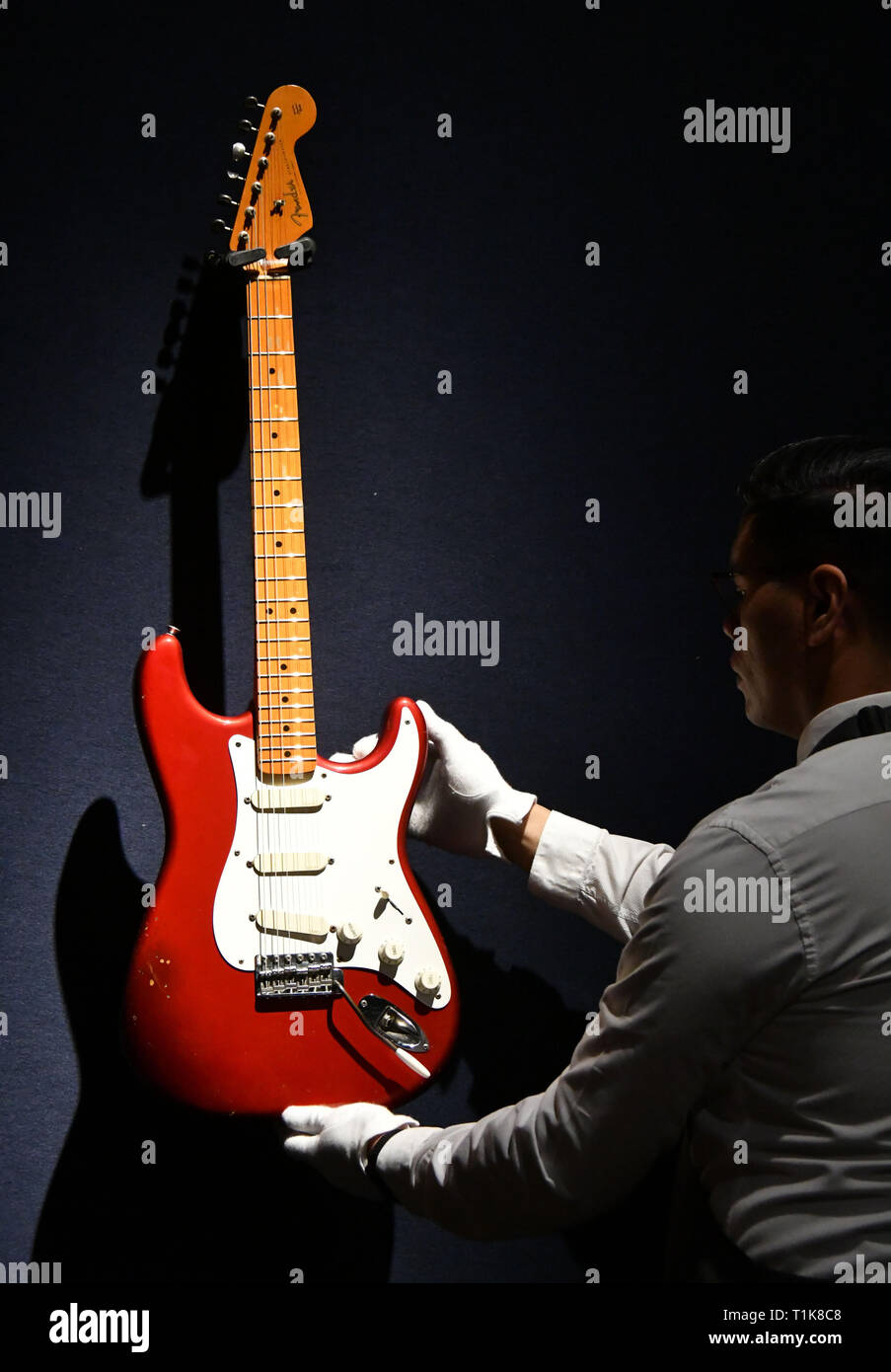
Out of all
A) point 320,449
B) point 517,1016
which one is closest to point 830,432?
point 320,449

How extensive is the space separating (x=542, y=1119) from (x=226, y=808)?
460mm

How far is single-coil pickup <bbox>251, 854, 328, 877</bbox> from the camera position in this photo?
1230 mm

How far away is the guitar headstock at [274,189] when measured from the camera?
51.1 inches

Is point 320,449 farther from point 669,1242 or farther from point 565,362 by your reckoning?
point 669,1242

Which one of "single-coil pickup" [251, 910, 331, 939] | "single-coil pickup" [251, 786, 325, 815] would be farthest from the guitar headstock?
"single-coil pickup" [251, 910, 331, 939]

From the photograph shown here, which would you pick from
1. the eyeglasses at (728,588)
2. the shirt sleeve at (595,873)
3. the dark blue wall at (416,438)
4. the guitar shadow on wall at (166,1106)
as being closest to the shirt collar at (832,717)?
the eyeglasses at (728,588)

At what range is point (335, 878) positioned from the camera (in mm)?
1255

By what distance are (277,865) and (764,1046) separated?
0.53m

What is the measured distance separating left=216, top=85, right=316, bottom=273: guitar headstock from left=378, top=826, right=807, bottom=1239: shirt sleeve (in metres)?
0.81

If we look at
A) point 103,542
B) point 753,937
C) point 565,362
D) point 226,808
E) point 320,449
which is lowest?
point 753,937

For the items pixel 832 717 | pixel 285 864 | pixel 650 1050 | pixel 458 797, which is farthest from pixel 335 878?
pixel 832 717

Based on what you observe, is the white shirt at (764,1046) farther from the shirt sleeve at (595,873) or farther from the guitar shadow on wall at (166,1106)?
the guitar shadow on wall at (166,1106)

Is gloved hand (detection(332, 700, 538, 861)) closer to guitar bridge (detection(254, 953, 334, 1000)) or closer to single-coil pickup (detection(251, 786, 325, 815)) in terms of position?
single-coil pickup (detection(251, 786, 325, 815))

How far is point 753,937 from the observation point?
2.99ft
